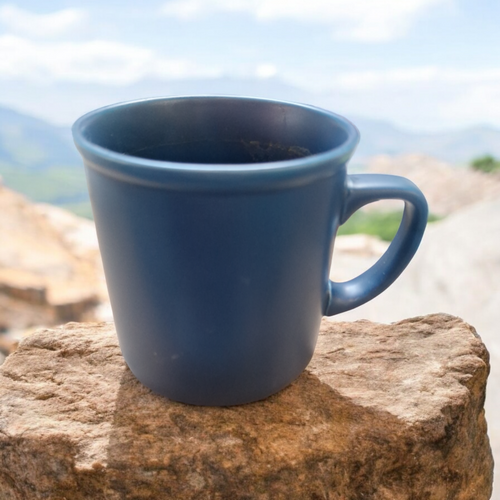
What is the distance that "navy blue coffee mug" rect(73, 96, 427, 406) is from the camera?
1.94 ft

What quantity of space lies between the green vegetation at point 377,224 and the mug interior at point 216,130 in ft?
10.5

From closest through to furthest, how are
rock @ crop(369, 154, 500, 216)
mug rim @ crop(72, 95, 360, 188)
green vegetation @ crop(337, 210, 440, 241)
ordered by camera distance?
mug rim @ crop(72, 95, 360, 188) < green vegetation @ crop(337, 210, 440, 241) < rock @ crop(369, 154, 500, 216)

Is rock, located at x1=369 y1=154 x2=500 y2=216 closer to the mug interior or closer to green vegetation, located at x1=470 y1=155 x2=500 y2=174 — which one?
green vegetation, located at x1=470 y1=155 x2=500 y2=174

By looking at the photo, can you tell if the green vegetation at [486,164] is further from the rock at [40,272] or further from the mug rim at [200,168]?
the mug rim at [200,168]

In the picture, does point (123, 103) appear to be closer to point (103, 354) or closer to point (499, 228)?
point (103, 354)

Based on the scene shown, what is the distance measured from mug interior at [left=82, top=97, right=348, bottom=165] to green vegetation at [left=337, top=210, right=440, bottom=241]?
320cm

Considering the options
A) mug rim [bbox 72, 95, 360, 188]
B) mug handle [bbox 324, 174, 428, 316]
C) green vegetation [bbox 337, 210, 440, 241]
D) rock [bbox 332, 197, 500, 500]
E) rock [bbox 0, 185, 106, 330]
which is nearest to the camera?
mug rim [bbox 72, 95, 360, 188]

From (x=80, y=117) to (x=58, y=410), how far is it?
366mm

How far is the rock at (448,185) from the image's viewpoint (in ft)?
15.1

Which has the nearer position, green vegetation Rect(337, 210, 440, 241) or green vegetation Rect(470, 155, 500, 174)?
green vegetation Rect(337, 210, 440, 241)

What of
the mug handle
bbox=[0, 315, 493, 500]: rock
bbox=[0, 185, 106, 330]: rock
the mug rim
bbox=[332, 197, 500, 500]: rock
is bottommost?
bbox=[0, 185, 106, 330]: rock

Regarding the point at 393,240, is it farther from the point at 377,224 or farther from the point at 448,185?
the point at 448,185

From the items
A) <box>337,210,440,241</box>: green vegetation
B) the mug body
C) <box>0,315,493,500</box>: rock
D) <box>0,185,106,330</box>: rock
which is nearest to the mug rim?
the mug body

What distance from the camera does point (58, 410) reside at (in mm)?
814
